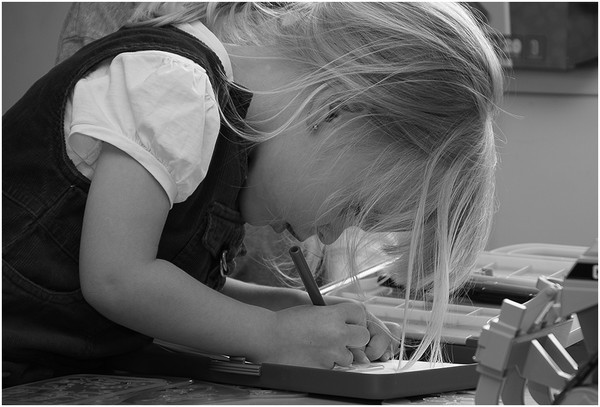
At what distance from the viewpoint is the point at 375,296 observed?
0.72m

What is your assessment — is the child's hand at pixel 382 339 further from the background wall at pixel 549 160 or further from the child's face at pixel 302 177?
the background wall at pixel 549 160

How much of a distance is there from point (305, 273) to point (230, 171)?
9cm

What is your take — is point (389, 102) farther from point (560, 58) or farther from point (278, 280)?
point (560, 58)

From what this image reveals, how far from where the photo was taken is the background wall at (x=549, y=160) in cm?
173

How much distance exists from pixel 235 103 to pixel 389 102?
11cm

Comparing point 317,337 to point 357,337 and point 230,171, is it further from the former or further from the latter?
point 230,171

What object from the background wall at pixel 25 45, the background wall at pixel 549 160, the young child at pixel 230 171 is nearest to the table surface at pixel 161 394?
the young child at pixel 230 171

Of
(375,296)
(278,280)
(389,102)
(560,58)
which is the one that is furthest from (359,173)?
(560,58)

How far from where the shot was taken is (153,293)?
0.52 meters

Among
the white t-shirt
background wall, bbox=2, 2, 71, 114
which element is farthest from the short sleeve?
background wall, bbox=2, 2, 71, 114

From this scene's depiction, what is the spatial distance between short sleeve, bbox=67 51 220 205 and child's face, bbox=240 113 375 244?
0.24 feet

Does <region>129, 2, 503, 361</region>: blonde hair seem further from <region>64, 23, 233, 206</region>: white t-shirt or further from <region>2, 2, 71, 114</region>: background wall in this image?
<region>2, 2, 71, 114</region>: background wall

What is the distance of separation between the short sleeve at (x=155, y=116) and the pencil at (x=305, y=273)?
3.4 inches

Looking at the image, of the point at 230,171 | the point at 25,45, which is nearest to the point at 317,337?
the point at 230,171
